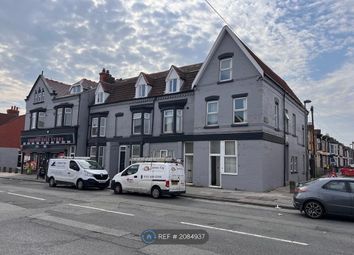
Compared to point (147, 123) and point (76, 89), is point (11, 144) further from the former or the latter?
point (147, 123)

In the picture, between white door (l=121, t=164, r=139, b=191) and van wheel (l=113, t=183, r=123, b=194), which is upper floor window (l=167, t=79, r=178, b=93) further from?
van wheel (l=113, t=183, r=123, b=194)

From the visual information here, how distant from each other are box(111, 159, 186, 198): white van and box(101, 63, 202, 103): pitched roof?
9504 mm

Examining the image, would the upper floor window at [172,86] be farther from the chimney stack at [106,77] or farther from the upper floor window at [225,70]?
the chimney stack at [106,77]

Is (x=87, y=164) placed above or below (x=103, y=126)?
→ below

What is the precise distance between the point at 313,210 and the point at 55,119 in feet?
96.6

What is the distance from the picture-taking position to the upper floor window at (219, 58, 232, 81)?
2370 cm

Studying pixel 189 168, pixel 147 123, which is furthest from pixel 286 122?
pixel 147 123

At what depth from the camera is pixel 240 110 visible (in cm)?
2275

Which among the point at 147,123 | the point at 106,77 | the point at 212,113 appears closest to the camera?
the point at 212,113

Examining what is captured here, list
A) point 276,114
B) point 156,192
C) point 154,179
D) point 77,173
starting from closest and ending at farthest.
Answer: point 156,192 → point 154,179 → point 77,173 → point 276,114

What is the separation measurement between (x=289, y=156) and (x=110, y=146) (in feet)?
52.5

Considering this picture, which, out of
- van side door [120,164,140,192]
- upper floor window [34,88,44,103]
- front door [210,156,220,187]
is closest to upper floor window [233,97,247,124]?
front door [210,156,220,187]

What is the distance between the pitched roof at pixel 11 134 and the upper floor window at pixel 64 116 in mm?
17733

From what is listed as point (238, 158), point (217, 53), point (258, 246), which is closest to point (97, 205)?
point (258, 246)
